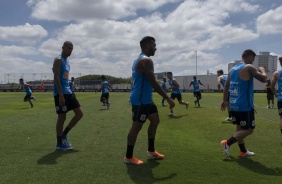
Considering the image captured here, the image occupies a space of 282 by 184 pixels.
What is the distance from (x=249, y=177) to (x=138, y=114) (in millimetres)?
2049

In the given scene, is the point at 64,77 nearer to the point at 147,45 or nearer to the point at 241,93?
the point at 147,45

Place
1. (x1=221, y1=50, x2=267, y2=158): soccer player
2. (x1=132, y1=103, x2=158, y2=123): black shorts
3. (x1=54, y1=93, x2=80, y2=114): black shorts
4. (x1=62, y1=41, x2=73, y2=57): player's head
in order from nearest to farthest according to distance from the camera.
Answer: (x1=132, y1=103, x2=158, y2=123): black shorts → (x1=221, y1=50, x2=267, y2=158): soccer player → (x1=54, y1=93, x2=80, y2=114): black shorts → (x1=62, y1=41, x2=73, y2=57): player's head

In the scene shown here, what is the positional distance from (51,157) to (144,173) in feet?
6.63

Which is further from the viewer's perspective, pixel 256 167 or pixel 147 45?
pixel 147 45

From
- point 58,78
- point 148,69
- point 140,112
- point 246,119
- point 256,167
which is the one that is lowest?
point 256,167

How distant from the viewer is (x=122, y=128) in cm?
998

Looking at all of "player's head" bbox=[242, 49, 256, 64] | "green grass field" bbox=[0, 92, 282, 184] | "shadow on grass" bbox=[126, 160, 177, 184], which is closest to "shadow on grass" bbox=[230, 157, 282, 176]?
"green grass field" bbox=[0, 92, 282, 184]

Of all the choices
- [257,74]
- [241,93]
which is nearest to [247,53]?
[257,74]

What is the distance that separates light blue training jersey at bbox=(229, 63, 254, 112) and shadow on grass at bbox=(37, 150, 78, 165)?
341cm

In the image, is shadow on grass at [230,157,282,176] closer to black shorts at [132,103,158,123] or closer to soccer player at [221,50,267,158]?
soccer player at [221,50,267,158]

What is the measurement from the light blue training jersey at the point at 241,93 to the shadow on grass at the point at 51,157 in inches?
134

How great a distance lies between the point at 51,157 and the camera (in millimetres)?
5887

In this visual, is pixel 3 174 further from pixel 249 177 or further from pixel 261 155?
pixel 261 155

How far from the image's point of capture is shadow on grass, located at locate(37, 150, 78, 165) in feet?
18.1
